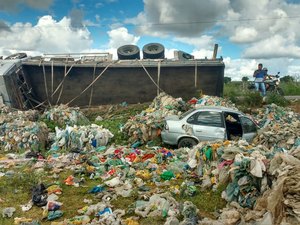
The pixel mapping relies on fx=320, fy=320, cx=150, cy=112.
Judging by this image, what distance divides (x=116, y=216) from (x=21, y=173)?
11.2 feet

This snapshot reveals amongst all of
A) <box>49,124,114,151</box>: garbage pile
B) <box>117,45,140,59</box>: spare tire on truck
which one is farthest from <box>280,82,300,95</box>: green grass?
<box>49,124,114,151</box>: garbage pile

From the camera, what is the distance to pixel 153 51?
17.8 meters

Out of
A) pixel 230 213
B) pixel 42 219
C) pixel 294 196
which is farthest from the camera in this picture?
pixel 42 219

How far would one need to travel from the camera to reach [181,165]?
7.99 meters

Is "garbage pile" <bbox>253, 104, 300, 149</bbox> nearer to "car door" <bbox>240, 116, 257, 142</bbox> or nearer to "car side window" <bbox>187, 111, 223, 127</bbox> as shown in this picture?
"car door" <bbox>240, 116, 257, 142</bbox>

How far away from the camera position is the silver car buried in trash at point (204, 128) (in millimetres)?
9852

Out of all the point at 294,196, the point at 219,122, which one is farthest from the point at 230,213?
the point at 219,122

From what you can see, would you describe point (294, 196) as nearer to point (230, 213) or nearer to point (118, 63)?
point (230, 213)

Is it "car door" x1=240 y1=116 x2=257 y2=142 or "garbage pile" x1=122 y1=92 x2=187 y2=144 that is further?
"garbage pile" x1=122 y1=92 x2=187 y2=144

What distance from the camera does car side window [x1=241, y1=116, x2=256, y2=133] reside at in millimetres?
10234

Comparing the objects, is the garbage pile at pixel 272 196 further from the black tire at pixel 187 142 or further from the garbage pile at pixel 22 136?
the garbage pile at pixel 22 136

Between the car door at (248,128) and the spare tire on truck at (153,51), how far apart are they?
27.5 ft

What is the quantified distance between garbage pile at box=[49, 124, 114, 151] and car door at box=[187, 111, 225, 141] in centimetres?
321

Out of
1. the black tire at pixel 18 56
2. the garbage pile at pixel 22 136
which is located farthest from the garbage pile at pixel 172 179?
the black tire at pixel 18 56
